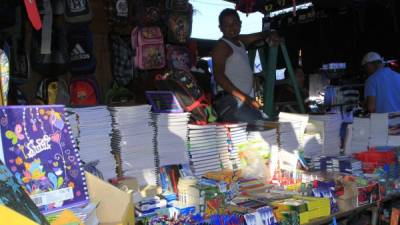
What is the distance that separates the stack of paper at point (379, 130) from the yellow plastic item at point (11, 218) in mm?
3203

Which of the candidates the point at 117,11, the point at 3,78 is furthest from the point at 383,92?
the point at 3,78

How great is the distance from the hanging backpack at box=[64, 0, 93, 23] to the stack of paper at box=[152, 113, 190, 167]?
69.7 inches

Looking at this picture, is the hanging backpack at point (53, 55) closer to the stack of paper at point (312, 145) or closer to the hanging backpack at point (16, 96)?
the hanging backpack at point (16, 96)

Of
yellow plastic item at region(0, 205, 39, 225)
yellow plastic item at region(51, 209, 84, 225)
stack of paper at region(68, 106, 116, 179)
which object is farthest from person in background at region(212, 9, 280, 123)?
yellow plastic item at region(0, 205, 39, 225)

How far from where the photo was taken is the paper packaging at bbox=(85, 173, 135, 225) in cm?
164

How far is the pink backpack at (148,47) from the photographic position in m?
4.41

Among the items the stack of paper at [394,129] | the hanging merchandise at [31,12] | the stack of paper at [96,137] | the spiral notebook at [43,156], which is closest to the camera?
the spiral notebook at [43,156]

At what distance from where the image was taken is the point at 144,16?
450 centimetres

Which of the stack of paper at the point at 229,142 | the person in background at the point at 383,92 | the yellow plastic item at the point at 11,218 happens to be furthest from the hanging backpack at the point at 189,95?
the person in background at the point at 383,92

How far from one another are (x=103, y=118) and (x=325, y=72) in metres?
4.35

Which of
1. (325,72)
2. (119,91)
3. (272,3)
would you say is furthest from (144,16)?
(325,72)

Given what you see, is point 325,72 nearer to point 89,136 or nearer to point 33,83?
point 33,83

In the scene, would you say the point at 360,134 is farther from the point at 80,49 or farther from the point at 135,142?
the point at 80,49

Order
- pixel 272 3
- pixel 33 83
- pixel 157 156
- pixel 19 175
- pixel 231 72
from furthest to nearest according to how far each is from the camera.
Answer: pixel 272 3
pixel 33 83
pixel 231 72
pixel 157 156
pixel 19 175
